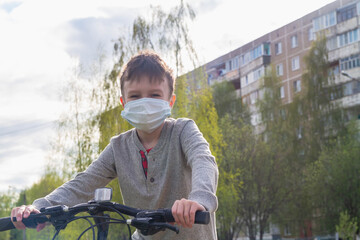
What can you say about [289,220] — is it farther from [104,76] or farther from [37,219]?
[37,219]

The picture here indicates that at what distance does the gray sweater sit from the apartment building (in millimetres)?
35171

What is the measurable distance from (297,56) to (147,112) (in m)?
47.0

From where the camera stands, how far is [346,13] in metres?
43.1

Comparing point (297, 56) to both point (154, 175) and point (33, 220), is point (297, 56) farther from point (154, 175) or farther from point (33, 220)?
point (33, 220)

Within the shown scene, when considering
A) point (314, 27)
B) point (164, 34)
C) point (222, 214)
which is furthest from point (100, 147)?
point (314, 27)

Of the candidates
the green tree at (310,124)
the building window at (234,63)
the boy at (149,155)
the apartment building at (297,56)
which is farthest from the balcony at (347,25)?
the boy at (149,155)

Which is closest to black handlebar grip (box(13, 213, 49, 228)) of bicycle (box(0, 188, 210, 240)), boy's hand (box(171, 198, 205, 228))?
bicycle (box(0, 188, 210, 240))

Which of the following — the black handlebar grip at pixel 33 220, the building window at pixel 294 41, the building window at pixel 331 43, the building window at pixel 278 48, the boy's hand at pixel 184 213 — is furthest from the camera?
the building window at pixel 278 48

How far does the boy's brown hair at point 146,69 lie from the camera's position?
3.00 meters

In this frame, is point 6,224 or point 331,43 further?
point 331,43

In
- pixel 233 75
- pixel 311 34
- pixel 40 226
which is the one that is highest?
pixel 311 34

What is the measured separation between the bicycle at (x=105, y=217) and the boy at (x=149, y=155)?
48cm

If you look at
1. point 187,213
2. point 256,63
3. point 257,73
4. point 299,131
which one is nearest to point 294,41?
point 256,63

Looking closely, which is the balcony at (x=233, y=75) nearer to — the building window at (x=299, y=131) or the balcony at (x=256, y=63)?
the balcony at (x=256, y=63)
